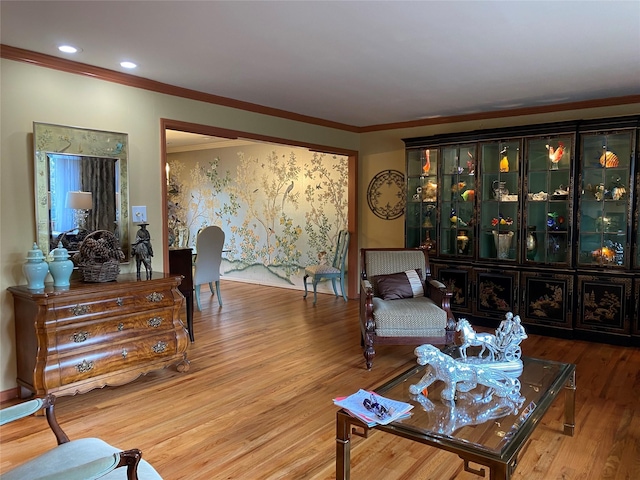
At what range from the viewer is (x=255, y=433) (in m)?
2.83

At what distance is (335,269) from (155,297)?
3433 millimetres

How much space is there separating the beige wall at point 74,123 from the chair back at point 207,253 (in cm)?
162

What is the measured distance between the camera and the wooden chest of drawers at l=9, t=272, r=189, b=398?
3.03 m

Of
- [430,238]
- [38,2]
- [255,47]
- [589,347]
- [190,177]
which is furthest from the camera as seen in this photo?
[190,177]

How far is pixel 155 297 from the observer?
3604mm

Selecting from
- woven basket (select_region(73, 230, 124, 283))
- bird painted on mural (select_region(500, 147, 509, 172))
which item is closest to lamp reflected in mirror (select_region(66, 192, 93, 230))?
woven basket (select_region(73, 230, 124, 283))

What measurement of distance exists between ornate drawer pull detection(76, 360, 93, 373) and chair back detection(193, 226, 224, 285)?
9.61 ft

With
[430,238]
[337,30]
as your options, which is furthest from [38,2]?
[430,238]

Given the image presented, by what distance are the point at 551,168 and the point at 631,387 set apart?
2.35 metres

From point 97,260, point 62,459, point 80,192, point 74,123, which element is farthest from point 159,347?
point 62,459

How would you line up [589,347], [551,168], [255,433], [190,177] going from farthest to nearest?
[190,177], [551,168], [589,347], [255,433]

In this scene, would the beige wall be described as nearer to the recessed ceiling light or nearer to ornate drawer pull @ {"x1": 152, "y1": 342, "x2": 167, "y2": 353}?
the recessed ceiling light

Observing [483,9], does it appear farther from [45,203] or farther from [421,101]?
[45,203]

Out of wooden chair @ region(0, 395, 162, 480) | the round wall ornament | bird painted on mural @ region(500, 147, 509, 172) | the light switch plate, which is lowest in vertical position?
wooden chair @ region(0, 395, 162, 480)
